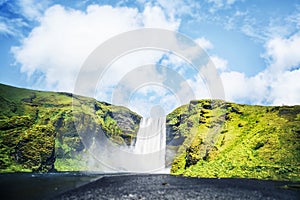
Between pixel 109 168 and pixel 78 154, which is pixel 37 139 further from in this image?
pixel 109 168

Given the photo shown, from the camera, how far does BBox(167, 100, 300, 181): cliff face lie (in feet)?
153

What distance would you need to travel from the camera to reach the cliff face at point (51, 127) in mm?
72250

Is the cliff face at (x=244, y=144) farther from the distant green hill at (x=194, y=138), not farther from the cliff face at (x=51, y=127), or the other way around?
the cliff face at (x=51, y=127)

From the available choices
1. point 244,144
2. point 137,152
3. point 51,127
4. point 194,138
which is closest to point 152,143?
point 137,152

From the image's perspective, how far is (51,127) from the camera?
81125mm

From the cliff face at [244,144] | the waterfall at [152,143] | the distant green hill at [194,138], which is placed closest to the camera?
the cliff face at [244,144]

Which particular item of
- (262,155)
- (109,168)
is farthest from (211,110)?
(109,168)

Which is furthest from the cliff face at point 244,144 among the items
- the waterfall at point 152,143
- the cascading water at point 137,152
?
the cascading water at point 137,152

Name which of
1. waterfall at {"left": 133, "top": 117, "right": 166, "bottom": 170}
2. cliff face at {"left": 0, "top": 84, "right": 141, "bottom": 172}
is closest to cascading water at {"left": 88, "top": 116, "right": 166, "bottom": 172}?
waterfall at {"left": 133, "top": 117, "right": 166, "bottom": 170}

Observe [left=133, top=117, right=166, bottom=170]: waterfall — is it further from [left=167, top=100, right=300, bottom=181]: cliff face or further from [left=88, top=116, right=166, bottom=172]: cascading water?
[left=167, top=100, right=300, bottom=181]: cliff face

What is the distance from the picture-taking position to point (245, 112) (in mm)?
72812

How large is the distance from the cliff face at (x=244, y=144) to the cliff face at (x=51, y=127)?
139ft

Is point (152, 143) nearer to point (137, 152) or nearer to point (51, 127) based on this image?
point (137, 152)

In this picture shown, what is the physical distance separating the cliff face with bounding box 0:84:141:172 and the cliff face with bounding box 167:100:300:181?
→ 139ft
